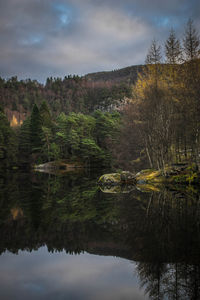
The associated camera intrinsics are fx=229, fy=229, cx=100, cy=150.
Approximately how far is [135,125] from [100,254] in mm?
20690

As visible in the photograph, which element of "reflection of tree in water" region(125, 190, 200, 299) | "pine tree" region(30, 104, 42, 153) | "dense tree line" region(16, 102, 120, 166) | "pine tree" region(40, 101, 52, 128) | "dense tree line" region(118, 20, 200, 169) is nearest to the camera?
"reflection of tree in water" region(125, 190, 200, 299)

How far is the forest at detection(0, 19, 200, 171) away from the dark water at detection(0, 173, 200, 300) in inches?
481

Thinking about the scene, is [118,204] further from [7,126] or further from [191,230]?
[7,126]

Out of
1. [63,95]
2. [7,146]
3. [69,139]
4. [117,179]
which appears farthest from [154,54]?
[63,95]

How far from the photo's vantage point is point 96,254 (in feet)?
18.0

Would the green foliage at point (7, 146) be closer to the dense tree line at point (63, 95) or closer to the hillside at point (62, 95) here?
the hillside at point (62, 95)

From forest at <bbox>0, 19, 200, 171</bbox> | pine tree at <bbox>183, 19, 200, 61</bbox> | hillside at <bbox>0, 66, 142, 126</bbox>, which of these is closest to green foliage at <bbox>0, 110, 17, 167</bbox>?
forest at <bbox>0, 19, 200, 171</bbox>

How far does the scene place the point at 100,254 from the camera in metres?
5.47

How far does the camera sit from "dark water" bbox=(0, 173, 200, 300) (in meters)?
3.90

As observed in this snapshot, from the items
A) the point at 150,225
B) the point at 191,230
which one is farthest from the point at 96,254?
the point at 191,230

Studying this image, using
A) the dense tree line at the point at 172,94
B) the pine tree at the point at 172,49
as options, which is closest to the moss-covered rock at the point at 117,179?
the dense tree line at the point at 172,94

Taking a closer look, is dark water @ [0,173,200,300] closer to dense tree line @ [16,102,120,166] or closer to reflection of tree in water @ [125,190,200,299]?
reflection of tree in water @ [125,190,200,299]

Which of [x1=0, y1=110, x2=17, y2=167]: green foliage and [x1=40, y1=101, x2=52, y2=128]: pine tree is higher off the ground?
[x1=40, y1=101, x2=52, y2=128]: pine tree

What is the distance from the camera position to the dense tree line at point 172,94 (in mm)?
18328
